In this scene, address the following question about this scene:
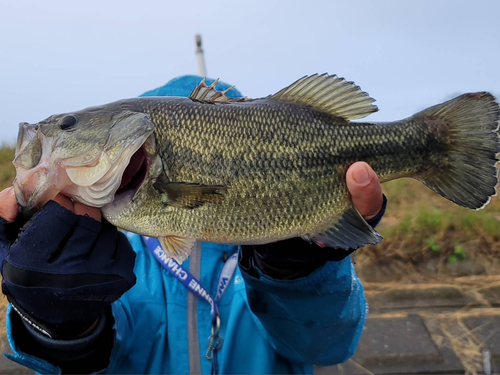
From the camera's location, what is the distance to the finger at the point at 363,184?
1.29 m

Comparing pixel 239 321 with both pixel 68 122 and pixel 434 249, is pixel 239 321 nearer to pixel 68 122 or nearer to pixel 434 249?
pixel 68 122

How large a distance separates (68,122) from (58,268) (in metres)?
0.47

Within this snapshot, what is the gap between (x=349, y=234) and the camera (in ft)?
4.45

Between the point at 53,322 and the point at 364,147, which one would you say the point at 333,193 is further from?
the point at 53,322

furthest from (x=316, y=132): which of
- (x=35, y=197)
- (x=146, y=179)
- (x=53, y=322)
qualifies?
(x=53, y=322)

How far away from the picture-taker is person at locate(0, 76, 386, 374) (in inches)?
48.7

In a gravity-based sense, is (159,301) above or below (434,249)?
above

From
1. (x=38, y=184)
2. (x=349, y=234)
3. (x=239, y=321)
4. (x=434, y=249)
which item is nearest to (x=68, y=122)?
(x=38, y=184)

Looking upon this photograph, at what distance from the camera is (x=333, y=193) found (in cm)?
135

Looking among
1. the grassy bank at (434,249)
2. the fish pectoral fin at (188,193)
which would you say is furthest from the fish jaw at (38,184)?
the grassy bank at (434,249)

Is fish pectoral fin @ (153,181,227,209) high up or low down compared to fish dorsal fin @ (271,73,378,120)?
down

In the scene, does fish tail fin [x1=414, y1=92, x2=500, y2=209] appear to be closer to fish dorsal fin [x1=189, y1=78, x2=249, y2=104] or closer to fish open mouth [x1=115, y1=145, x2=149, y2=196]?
fish dorsal fin [x1=189, y1=78, x2=249, y2=104]

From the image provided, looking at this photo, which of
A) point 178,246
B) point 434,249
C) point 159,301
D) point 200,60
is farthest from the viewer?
point 200,60


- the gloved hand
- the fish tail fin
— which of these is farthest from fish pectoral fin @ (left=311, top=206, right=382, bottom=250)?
the gloved hand
